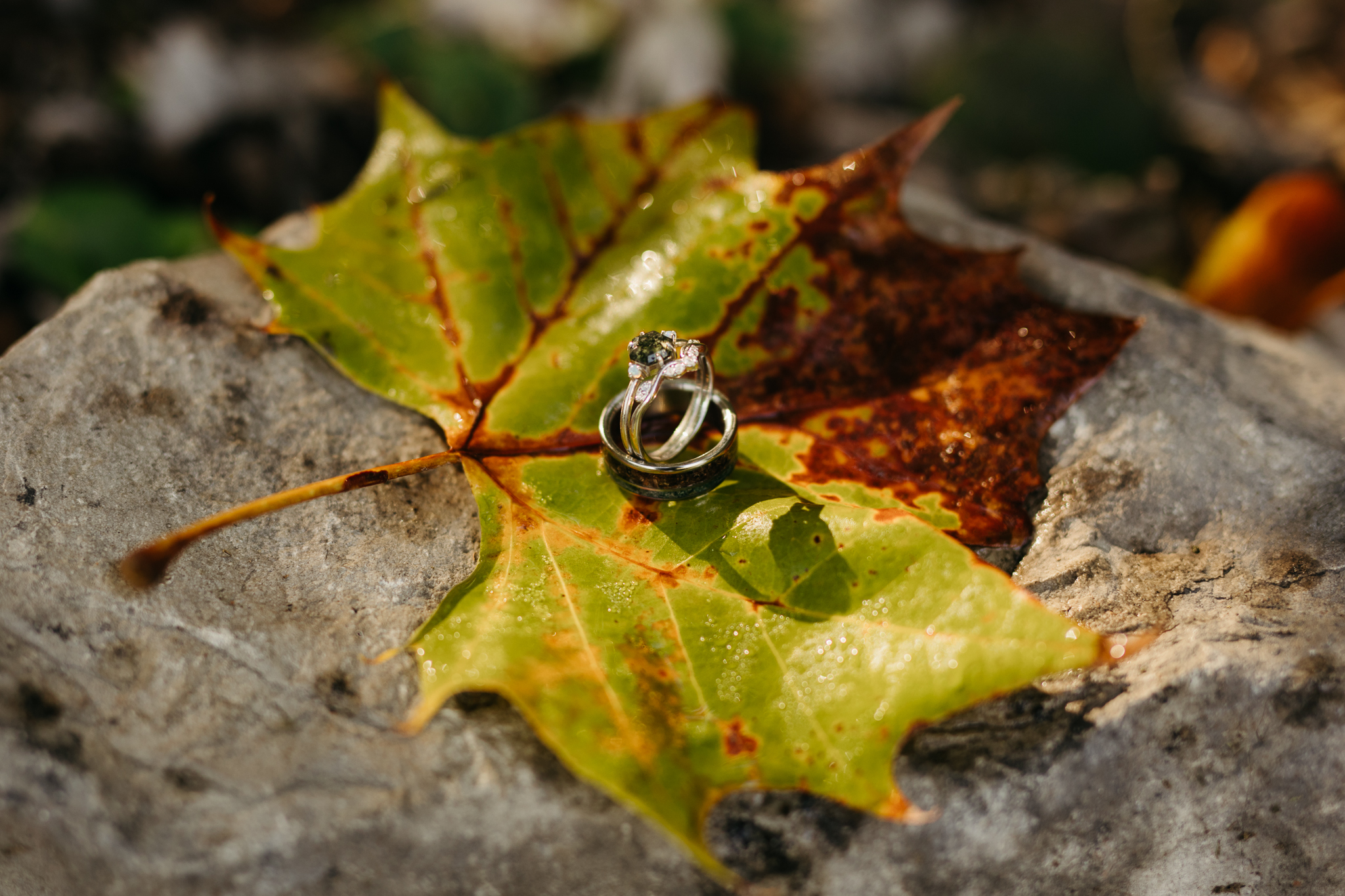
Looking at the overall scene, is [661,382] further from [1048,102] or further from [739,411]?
[1048,102]

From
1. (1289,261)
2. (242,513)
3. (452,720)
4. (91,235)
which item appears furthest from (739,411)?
(1289,261)

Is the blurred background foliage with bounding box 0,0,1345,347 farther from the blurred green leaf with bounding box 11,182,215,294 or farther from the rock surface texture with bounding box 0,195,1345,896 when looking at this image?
the rock surface texture with bounding box 0,195,1345,896

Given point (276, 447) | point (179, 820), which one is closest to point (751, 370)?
point (276, 447)

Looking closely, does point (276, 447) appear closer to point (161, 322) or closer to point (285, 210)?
point (161, 322)

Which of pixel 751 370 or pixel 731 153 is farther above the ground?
pixel 731 153

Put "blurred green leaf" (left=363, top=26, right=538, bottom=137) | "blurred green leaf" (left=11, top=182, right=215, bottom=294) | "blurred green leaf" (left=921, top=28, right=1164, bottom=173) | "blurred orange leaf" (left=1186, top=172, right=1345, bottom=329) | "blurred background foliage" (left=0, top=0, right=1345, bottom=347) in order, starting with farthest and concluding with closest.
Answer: "blurred green leaf" (left=921, top=28, right=1164, bottom=173) → "blurred green leaf" (left=363, top=26, right=538, bottom=137) → "blurred background foliage" (left=0, top=0, right=1345, bottom=347) → "blurred orange leaf" (left=1186, top=172, right=1345, bottom=329) → "blurred green leaf" (left=11, top=182, right=215, bottom=294)

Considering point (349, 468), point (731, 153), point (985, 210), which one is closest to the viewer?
A: point (349, 468)

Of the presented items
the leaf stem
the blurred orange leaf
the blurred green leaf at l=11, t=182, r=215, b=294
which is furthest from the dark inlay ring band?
the blurred orange leaf

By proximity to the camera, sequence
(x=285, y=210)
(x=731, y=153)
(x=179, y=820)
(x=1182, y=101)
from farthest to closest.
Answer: (x=1182, y=101), (x=285, y=210), (x=731, y=153), (x=179, y=820)
